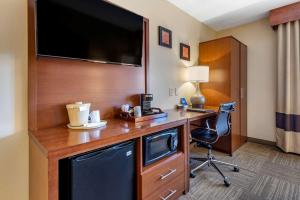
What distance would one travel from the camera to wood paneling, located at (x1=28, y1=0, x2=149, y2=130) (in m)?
1.33

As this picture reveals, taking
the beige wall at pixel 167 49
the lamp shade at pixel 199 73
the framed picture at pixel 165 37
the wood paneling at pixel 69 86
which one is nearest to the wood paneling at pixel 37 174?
the wood paneling at pixel 69 86

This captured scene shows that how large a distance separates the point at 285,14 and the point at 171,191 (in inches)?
126

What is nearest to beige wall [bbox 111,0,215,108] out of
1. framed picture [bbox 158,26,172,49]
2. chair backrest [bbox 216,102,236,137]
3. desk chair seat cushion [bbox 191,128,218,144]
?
framed picture [bbox 158,26,172,49]

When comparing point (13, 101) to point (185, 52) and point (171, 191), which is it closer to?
point (171, 191)

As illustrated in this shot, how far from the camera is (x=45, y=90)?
1.39 m

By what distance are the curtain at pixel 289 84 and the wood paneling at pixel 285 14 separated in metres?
0.09

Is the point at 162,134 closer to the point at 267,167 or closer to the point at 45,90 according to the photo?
the point at 45,90

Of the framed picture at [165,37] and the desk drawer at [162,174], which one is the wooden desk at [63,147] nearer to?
the desk drawer at [162,174]

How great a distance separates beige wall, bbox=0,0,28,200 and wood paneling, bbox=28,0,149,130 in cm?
5

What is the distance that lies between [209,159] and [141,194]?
130 cm

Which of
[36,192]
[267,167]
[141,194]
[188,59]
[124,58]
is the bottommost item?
[267,167]

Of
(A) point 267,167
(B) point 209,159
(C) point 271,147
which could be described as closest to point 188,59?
(B) point 209,159

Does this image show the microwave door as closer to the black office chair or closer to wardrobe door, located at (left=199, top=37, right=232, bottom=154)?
the black office chair

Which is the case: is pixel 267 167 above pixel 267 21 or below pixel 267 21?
below
